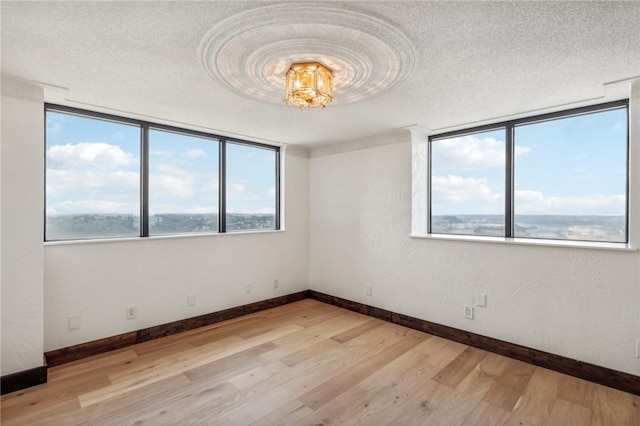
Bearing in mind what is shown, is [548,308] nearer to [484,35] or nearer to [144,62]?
[484,35]

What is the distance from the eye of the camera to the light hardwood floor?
2.07 meters

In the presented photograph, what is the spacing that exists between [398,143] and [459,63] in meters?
1.82

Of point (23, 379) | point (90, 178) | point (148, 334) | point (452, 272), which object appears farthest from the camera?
point (452, 272)

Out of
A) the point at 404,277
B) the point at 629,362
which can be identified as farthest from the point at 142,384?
the point at 629,362

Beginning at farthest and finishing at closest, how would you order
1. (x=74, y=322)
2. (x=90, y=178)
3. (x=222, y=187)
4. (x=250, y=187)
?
1. (x=250, y=187)
2. (x=222, y=187)
3. (x=90, y=178)
4. (x=74, y=322)

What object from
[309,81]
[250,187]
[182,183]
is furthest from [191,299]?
[309,81]

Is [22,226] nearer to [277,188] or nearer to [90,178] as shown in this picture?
[90,178]

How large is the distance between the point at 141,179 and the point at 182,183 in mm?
445

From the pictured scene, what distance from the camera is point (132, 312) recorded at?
320cm

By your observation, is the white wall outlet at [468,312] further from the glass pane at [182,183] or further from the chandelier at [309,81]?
the glass pane at [182,183]

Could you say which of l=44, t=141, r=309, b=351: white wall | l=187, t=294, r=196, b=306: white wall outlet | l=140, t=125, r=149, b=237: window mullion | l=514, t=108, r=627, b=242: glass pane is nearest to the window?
l=514, t=108, r=627, b=242: glass pane

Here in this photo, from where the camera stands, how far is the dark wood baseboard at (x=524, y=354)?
7.95ft

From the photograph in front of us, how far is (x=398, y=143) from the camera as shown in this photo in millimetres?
3865

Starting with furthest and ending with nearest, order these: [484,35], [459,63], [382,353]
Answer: [382,353]
[459,63]
[484,35]
